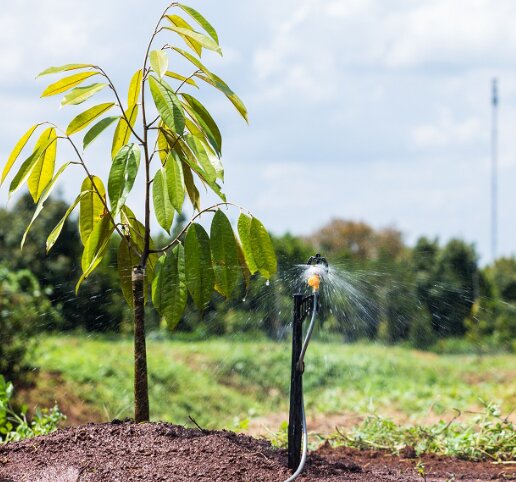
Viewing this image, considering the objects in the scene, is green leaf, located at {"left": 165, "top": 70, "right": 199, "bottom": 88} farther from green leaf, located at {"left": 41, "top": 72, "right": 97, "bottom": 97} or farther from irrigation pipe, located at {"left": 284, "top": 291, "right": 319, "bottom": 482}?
irrigation pipe, located at {"left": 284, "top": 291, "right": 319, "bottom": 482}

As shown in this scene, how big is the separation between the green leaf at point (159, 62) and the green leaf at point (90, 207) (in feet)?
2.50

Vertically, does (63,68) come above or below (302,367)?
above

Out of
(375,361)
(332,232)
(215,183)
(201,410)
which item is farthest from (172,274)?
(332,232)

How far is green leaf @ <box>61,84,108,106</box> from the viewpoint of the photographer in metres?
3.77

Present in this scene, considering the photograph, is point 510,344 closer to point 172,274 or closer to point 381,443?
point 381,443

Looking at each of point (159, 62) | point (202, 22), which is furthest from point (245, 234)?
point (202, 22)

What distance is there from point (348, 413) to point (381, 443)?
151 inches

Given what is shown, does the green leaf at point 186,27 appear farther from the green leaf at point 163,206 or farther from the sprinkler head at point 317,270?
the sprinkler head at point 317,270

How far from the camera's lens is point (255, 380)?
12469mm

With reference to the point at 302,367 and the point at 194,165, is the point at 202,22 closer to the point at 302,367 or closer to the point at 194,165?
the point at 194,165

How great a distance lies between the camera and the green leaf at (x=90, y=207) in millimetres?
4242

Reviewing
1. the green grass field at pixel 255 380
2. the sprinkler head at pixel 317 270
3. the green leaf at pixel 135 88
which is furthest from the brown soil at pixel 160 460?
the green grass field at pixel 255 380

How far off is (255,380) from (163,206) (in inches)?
354

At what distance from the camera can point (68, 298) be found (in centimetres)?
1519
